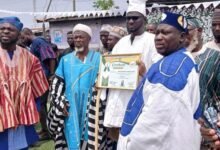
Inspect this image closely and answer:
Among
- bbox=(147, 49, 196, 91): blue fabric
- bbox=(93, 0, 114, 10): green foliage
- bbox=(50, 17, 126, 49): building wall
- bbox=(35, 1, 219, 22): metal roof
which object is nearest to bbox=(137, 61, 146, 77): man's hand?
bbox=(147, 49, 196, 91): blue fabric

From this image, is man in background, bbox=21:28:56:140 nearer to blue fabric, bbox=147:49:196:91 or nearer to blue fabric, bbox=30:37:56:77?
blue fabric, bbox=30:37:56:77

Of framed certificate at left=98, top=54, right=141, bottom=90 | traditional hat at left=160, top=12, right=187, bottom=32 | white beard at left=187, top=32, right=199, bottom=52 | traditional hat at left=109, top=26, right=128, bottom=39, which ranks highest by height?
traditional hat at left=160, top=12, right=187, bottom=32

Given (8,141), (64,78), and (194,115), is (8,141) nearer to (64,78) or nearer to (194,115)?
(64,78)

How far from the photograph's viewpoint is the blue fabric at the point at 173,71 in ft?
9.96

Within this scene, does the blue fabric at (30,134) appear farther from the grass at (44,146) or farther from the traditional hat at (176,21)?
the grass at (44,146)

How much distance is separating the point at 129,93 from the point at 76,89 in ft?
2.85

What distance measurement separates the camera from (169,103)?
303 centimetres

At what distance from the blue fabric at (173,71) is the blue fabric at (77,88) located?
2.19m

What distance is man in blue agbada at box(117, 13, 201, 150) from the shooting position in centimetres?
304

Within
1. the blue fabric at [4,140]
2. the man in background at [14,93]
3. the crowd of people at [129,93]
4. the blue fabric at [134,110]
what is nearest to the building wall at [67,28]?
the crowd of people at [129,93]

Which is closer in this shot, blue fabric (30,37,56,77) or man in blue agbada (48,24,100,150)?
man in blue agbada (48,24,100,150)

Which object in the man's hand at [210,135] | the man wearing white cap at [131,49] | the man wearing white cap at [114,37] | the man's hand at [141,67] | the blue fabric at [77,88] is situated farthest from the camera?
the man wearing white cap at [114,37]

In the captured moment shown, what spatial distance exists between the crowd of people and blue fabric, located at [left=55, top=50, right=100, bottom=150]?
1 centimetres

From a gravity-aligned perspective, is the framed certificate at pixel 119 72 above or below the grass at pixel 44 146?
above
